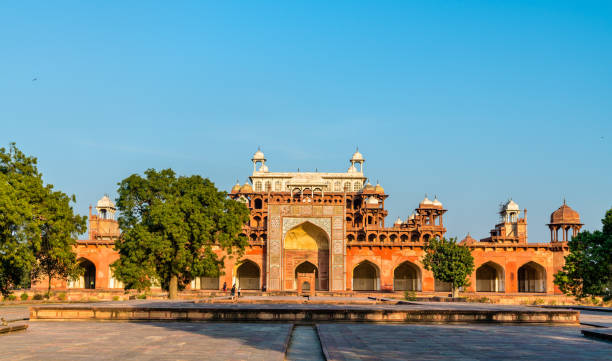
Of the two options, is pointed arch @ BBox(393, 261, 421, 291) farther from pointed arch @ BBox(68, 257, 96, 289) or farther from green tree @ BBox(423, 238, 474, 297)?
pointed arch @ BBox(68, 257, 96, 289)

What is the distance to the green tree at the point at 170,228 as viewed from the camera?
2553cm

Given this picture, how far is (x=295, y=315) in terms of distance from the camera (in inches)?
537

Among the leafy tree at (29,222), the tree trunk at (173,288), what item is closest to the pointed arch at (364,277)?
the tree trunk at (173,288)

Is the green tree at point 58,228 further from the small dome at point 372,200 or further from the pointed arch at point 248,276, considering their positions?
the small dome at point 372,200

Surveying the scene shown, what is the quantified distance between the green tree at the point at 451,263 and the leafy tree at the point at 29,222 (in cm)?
1935

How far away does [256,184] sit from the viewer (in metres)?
55.2

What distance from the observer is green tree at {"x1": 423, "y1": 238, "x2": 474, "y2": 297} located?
33.7 meters

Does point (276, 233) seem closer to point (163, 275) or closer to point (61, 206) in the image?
point (163, 275)

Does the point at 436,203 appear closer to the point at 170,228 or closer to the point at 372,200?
the point at 372,200

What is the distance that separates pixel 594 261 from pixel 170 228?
18.2m

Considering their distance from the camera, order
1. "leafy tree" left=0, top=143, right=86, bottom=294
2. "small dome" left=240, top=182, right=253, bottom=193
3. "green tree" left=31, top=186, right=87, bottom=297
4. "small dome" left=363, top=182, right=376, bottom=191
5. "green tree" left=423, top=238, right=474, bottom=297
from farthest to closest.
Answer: "small dome" left=363, top=182, right=376, bottom=191 → "small dome" left=240, top=182, right=253, bottom=193 → "green tree" left=423, top=238, right=474, bottom=297 → "green tree" left=31, top=186, right=87, bottom=297 → "leafy tree" left=0, top=143, right=86, bottom=294

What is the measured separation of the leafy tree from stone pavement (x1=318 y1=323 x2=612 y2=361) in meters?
13.7

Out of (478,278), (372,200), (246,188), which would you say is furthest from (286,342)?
(246,188)

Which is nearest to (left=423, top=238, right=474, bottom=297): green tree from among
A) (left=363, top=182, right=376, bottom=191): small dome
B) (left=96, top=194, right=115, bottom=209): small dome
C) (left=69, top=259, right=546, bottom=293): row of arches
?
(left=69, top=259, right=546, bottom=293): row of arches
